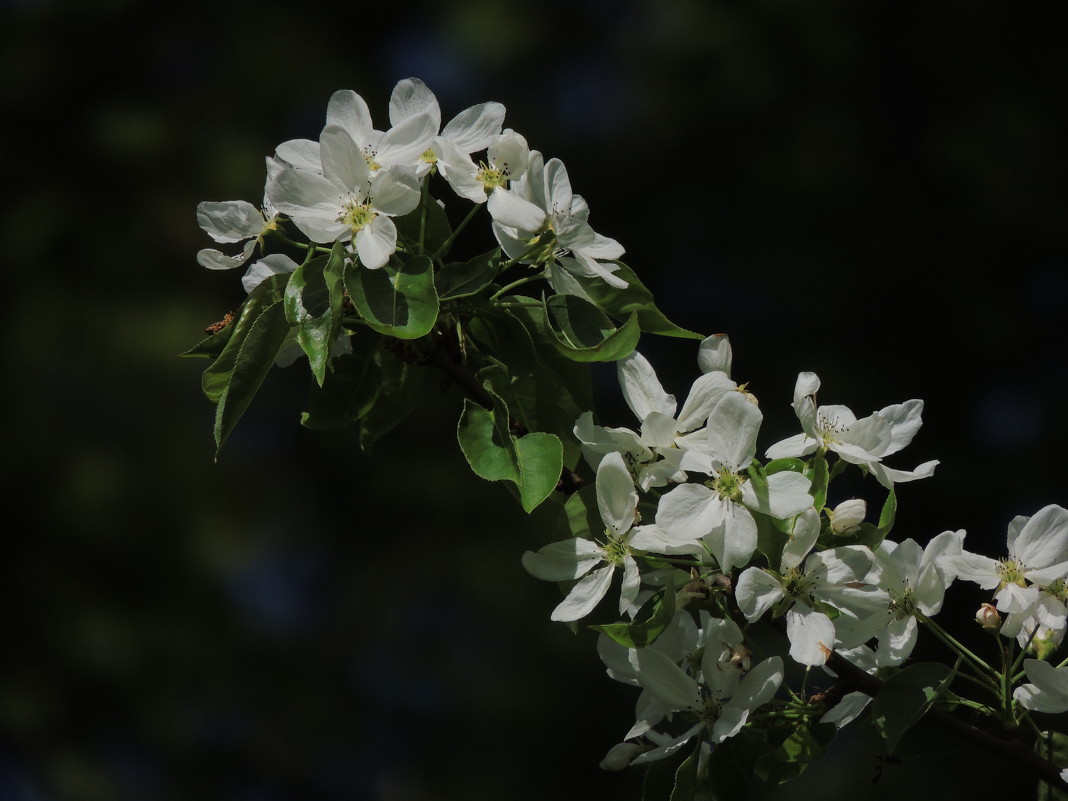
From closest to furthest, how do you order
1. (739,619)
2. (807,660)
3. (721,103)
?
(807,660), (739,619), (721,103)

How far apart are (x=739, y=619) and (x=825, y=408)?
8.0 inches

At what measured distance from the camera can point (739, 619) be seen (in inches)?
41.0

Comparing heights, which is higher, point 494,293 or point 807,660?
point 494,293

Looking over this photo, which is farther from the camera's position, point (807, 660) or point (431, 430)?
point (431, 430)

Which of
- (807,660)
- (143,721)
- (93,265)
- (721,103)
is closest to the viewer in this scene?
(807,660)

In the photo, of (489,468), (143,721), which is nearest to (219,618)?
(143,721)

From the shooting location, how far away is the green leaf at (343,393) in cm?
114

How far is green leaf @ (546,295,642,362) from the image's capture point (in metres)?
1.00

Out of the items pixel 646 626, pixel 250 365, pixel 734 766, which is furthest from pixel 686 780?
pixel 250 365

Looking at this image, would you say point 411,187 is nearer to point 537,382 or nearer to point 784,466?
point 537,382

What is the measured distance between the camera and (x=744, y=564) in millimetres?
939

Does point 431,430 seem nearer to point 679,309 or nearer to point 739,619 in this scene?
point 679,309

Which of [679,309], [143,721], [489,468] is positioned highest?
[489,468]

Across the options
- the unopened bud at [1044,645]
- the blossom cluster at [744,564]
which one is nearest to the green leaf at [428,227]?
the blossom cluster at [744,564]
